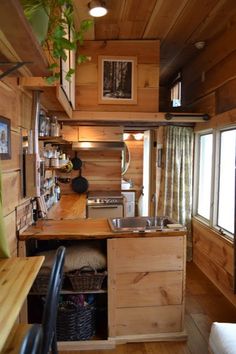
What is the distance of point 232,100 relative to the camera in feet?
10.2

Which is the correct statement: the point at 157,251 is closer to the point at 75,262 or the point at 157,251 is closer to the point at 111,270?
the point at 111,270

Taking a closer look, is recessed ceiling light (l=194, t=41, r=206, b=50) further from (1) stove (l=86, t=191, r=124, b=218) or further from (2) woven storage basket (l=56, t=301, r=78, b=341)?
(2) woven storage basket (l=56, t=301, r=78, b=341)

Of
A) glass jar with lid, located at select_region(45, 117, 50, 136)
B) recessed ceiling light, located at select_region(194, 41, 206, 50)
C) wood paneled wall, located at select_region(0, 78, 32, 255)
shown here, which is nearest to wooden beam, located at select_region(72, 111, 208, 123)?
recessed ceiling light, located at select_region(194, 41, 206, 50)

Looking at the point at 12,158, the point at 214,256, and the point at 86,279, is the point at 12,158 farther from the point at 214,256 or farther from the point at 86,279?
the point at 214,256

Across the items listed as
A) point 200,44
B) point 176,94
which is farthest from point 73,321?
point 176,94

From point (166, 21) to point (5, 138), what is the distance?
238 cm

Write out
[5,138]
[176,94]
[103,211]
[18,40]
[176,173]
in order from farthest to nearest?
[176,94] → [103,211] → [176,173] → [5,138] → [18,40]

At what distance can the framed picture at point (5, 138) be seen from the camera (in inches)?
66.2

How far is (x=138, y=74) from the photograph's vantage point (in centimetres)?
394

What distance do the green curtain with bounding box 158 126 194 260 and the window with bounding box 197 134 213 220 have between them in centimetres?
14

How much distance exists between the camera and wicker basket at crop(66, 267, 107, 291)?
2.27m

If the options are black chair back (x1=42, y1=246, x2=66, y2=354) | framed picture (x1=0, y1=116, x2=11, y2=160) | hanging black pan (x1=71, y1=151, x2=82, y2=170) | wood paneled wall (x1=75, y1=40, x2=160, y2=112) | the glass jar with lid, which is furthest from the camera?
hanging black pan (x1=71, y1=151, x2=82, y2=170)

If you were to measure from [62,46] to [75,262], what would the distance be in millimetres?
1553

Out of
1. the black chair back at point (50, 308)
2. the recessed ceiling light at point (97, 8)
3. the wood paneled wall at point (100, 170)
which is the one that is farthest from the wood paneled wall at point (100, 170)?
the black chair back at point (50, 308)
